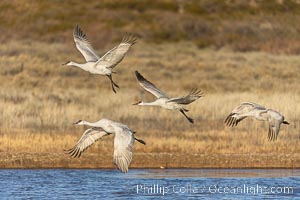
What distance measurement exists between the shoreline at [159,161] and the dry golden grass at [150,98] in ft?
0.21

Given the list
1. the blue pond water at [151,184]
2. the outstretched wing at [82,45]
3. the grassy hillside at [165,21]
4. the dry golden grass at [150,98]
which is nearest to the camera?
the outstretched wing at [82,45]

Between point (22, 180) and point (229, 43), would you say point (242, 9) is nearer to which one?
point (229, 43)

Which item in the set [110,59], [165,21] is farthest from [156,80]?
[110,59]

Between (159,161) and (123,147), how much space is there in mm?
5366

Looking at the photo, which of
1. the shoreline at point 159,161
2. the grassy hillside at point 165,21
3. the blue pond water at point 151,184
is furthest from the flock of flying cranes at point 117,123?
the grassy hillside at point 165,21

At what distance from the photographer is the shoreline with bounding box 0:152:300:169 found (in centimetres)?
1775

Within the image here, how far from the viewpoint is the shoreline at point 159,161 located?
17750 mm

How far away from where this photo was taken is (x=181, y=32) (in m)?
39.9

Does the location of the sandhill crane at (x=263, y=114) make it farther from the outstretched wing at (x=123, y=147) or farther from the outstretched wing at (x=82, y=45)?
the outstretched wing at (x=123, y=147)

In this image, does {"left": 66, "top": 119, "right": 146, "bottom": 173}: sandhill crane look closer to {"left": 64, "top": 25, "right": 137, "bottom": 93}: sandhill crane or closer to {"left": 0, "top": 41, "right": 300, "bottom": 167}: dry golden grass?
{"left": 64, "top": 25, "right": 137, "bottom": 93}: sandhill crane

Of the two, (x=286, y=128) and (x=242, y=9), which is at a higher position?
(x=242, y=9)

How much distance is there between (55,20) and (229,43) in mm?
7027

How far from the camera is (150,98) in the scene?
976 inches

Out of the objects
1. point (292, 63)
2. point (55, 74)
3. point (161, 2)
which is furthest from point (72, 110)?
point (161, 2)
